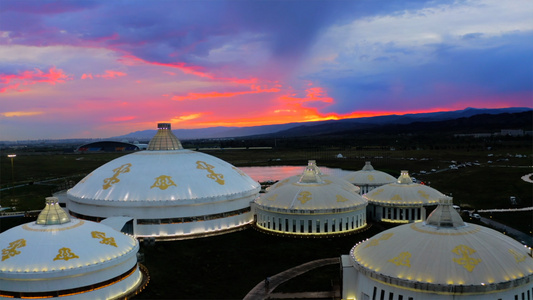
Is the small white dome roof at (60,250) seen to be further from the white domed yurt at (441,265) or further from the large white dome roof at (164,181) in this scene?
the white domed yurt at (441,265)

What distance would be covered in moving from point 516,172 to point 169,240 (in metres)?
102

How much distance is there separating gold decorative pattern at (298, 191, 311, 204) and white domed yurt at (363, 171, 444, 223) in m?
13.4

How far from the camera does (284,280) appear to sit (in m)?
40.3

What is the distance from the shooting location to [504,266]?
29891mm

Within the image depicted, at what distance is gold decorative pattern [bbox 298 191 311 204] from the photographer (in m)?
58.0

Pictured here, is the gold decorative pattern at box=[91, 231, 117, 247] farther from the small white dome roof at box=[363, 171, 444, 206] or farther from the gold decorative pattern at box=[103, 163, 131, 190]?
the small white dome roof at box=[363, 171, 444, 206]

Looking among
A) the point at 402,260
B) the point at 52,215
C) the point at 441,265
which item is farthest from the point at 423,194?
the point at 52,215

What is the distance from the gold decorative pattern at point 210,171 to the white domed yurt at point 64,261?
22435 millimetres

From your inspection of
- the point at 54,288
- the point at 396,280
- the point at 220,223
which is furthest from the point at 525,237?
the point at 54,288

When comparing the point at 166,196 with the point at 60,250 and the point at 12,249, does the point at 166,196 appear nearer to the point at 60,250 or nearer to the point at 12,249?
the point at 60,250

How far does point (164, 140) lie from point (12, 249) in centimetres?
3363

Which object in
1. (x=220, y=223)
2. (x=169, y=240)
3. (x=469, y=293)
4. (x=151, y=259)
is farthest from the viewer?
(x=220, y=223)

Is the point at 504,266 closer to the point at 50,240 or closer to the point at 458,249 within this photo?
the point at 458,249

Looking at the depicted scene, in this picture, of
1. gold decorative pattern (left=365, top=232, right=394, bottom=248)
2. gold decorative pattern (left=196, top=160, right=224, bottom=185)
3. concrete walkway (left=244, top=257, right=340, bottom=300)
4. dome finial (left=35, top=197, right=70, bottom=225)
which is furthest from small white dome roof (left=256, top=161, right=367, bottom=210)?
dome finial (left=35, top=197, right=70, bottom=225)
